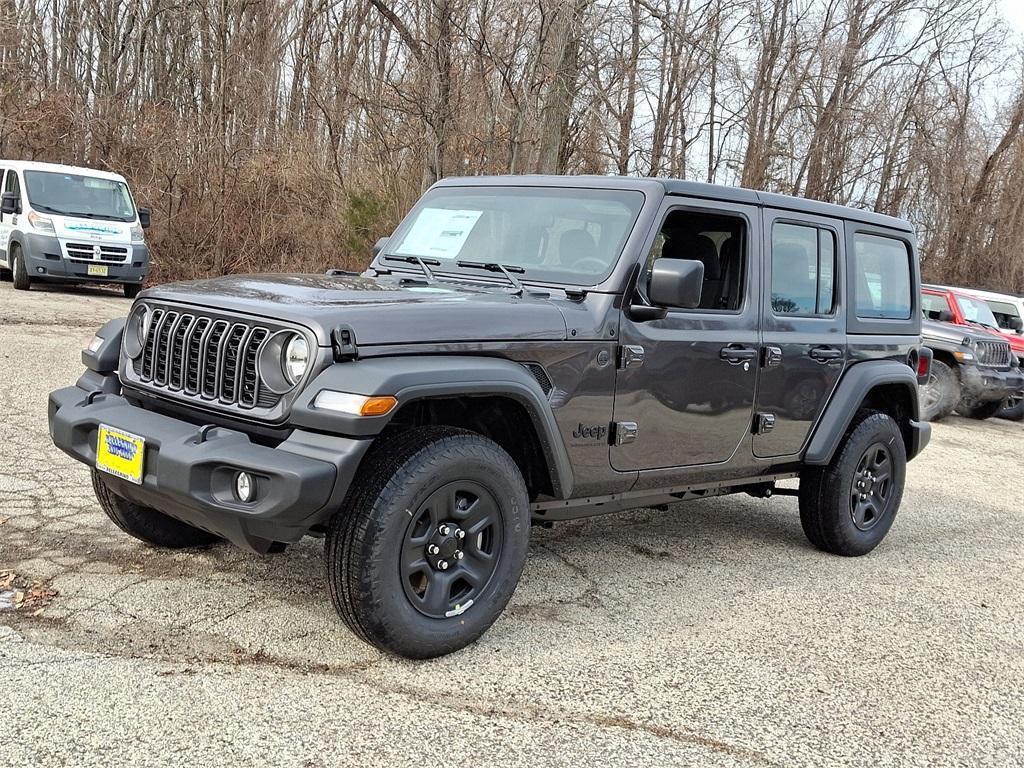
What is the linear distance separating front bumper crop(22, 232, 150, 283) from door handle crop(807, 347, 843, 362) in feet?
42.6

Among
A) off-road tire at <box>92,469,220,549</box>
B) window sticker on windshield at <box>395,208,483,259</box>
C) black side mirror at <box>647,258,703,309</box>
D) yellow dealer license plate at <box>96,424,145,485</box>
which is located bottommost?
off-road tire at <box>92,469,220,549</box>

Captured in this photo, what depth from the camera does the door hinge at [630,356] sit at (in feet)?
13.9

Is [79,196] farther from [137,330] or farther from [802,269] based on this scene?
[802,269]

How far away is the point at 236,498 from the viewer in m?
3.35

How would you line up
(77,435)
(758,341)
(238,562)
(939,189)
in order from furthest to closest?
(939,189) → (758,341) → (238,562) → (77,435)

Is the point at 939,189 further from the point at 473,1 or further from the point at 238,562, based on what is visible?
the point at 238,562

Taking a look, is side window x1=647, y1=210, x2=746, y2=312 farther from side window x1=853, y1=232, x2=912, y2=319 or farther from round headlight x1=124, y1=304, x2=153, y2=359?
round headlight x1=124, y1=304, x2=153, y2=359

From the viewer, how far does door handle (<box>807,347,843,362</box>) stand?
5.23m

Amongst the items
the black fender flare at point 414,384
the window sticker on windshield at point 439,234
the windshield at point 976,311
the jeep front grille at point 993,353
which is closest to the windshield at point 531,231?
the window sticker on windshield at point 439,234

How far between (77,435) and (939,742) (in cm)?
332

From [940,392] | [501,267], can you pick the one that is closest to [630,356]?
[501,267]

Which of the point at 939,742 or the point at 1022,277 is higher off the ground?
the point at 1022,277

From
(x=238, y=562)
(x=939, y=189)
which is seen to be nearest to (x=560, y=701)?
(x=238, y=562)

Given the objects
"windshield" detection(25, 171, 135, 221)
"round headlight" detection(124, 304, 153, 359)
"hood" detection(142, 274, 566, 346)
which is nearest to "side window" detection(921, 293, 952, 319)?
"hood" detection(142, 274, 566, 346)
